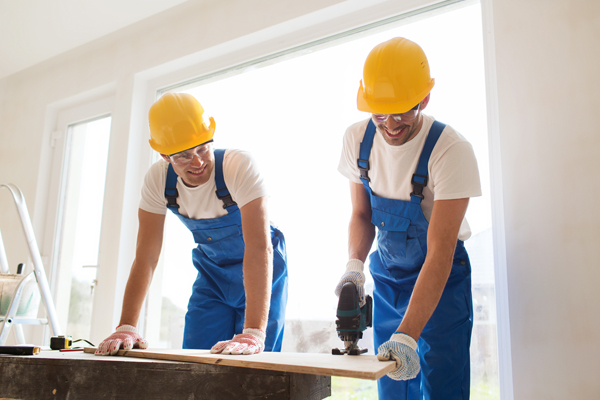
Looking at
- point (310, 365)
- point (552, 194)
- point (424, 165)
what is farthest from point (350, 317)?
point (552, 194)

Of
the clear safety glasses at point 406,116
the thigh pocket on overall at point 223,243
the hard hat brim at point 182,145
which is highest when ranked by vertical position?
the clear safety glasses at point 406,116

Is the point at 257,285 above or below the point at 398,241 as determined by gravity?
below

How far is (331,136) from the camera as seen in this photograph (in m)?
2.47

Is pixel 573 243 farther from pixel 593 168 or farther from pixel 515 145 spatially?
pixel 515 145

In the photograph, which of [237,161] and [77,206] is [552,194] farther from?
[77,206]

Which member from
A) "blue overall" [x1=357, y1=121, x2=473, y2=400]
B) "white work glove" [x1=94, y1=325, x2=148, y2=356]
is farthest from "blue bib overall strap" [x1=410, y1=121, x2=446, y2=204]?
"white work glove" [x1=94, y1=325, x2=148, y2=356]

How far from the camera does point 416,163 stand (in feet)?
4.91

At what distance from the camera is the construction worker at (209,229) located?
1.59 metres

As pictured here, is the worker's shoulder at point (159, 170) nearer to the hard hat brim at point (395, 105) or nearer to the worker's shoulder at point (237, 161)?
the worker's shoulder at point (237, 161)

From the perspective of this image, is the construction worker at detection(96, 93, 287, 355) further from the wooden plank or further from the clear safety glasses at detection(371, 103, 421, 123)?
the clear safety glasses at detection(371, 103, 421, 123)

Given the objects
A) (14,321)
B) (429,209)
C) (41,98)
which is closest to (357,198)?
(429,209)

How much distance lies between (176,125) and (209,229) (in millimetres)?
420

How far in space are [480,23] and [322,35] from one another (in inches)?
32.3

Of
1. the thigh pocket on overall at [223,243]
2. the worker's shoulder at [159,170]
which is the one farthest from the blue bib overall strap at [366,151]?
the worker's shoulder at [159,170]
